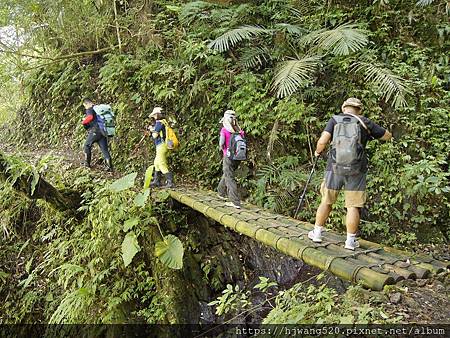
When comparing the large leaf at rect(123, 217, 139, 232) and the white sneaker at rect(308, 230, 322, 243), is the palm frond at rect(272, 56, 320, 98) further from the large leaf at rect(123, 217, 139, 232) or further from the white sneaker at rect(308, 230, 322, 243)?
the large leaf at rect(123, 217, 139, 232)

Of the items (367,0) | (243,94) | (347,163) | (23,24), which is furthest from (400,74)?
(23,24)

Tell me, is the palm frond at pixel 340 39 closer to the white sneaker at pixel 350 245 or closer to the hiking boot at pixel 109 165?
the white sneaker at pixel 350 245

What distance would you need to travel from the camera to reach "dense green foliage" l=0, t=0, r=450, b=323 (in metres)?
5.25

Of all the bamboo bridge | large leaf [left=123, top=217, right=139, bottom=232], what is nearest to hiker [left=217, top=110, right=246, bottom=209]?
the bamboo bridge

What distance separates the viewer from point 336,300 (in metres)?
3.55

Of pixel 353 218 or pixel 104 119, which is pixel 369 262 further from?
pixel 104 119

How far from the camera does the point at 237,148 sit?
4.93 meters

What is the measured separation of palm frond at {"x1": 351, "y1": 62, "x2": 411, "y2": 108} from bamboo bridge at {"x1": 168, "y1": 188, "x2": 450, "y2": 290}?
2588 mm

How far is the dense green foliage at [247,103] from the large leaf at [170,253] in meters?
0.36

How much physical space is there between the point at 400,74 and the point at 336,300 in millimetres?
4030

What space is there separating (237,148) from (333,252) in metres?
2.16

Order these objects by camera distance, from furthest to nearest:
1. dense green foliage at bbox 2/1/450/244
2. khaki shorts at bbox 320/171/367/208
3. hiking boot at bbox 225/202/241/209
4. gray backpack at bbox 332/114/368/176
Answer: dense green foliage at bbox 2/1/450/244
hiking boot at bbox 225/202/241/209
khaki shorts at bbox 320/171/367/208
gray backpack at bbox 332/114/368/176

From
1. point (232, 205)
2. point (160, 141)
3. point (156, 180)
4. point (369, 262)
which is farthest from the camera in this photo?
point (156, 180)

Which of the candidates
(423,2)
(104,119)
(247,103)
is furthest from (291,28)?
(104,119)
